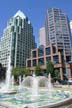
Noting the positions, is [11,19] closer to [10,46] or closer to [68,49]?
[10,46]

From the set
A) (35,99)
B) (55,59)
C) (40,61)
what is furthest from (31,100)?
(40,61)

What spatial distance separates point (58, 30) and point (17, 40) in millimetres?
35032

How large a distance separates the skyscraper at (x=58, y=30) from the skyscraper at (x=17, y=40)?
16.7m

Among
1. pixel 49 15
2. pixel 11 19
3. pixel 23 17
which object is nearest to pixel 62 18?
pixel 49 15

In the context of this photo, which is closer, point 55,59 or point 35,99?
point 35,99

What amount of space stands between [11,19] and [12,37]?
2191 centimetres

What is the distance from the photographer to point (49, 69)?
5659 centimetres

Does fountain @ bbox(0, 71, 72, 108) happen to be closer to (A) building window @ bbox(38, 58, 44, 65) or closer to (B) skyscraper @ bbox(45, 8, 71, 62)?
(A) building window @ bbox(38, 58, 44, 65)

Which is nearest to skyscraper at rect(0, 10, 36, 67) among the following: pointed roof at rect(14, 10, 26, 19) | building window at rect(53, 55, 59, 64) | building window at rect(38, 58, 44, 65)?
pointed roof at rect(14, 10, 26, 19)

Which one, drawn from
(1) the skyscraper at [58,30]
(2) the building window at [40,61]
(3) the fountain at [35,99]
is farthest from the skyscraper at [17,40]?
(3) the fountain at [35,99]

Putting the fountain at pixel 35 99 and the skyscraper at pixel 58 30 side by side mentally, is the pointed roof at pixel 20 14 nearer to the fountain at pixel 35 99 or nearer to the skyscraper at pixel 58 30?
the skyscraper at pixel 58 30

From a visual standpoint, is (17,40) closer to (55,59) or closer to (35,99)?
(55,59)

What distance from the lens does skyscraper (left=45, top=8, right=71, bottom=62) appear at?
374 ft

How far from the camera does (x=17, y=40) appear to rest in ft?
367
